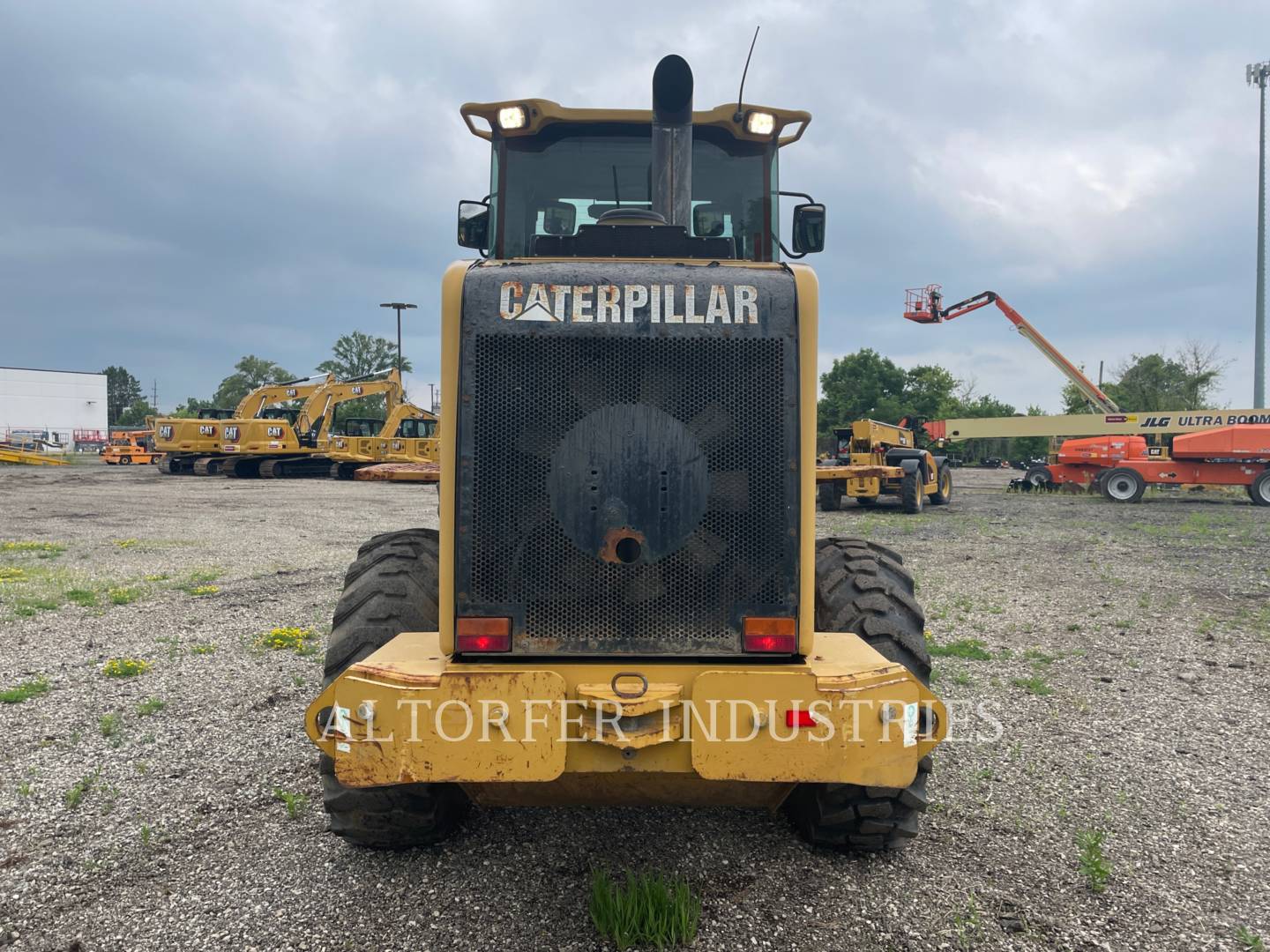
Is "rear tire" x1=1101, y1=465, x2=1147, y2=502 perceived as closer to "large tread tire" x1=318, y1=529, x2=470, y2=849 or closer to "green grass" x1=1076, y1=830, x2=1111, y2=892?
"green grass" x1=1076, y1=830, x2=1111, y2=892

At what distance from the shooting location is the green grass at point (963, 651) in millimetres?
6230

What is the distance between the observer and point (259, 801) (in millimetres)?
3717

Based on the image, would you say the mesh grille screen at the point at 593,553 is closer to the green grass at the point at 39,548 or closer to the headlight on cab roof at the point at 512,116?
the headlight on cab roof at the point at 512,116

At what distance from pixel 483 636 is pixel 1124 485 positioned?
2339 cm

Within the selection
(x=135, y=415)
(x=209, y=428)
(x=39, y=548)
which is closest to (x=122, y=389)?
(x=135, y=415)

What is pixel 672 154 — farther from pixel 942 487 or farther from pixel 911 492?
pixel 942 487

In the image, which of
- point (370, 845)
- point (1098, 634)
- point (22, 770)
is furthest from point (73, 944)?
point (1098, 634)

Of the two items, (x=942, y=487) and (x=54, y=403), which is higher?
(x=54, y=403)

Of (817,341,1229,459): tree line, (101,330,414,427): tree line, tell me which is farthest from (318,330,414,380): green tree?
(817,341,1229,459): tree line

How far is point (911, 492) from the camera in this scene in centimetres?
1880

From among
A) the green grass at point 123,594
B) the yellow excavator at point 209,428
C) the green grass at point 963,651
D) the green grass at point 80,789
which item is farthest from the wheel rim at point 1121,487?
the yellow excavator at point 209,428

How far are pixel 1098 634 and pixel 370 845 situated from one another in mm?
6309

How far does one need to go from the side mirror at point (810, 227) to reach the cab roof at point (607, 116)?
44cm

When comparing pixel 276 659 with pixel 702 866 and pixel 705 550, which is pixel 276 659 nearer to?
pixel 702 866
